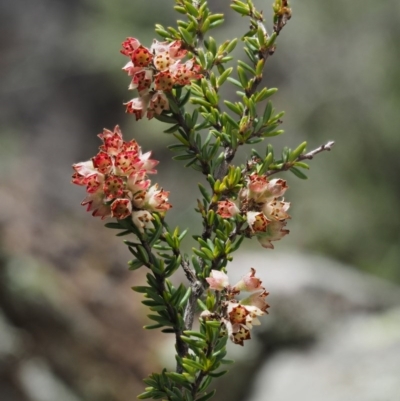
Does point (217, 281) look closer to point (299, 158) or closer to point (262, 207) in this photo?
point (262, 207)

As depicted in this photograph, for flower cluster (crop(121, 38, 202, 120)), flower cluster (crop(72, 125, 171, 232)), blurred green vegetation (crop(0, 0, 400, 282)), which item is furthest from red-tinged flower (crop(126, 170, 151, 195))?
blurred green vegetation (crop(0, 0, 400, 282))

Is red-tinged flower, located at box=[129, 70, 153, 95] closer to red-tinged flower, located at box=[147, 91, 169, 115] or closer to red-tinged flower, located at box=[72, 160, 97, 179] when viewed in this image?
red-tinged flower, located at box=[147, 91, 169, 115]

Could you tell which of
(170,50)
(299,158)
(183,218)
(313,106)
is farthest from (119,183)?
(313,106)

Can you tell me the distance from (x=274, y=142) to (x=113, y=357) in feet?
16.5

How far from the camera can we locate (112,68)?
9.68m

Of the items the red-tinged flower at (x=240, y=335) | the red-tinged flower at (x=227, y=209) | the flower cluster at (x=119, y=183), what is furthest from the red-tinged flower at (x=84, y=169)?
the red-tinged flower at (x=240, y=335)

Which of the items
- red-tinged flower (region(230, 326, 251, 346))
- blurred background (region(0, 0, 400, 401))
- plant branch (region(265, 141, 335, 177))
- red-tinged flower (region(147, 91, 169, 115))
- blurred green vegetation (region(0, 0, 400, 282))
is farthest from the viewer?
blurred green vegetation (region(0, 0, 400, 282))

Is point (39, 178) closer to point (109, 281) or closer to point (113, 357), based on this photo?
point (109, 281)

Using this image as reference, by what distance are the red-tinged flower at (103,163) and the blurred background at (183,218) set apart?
3145 mm

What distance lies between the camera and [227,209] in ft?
3.20

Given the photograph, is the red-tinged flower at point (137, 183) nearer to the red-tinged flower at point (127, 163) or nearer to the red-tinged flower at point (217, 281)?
the red-tinged flower at point (127, 163)

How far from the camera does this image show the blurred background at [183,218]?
4.36 meters

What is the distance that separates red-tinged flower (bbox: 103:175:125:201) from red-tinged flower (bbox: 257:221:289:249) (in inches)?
10.0

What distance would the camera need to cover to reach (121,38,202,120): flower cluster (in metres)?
0.97
